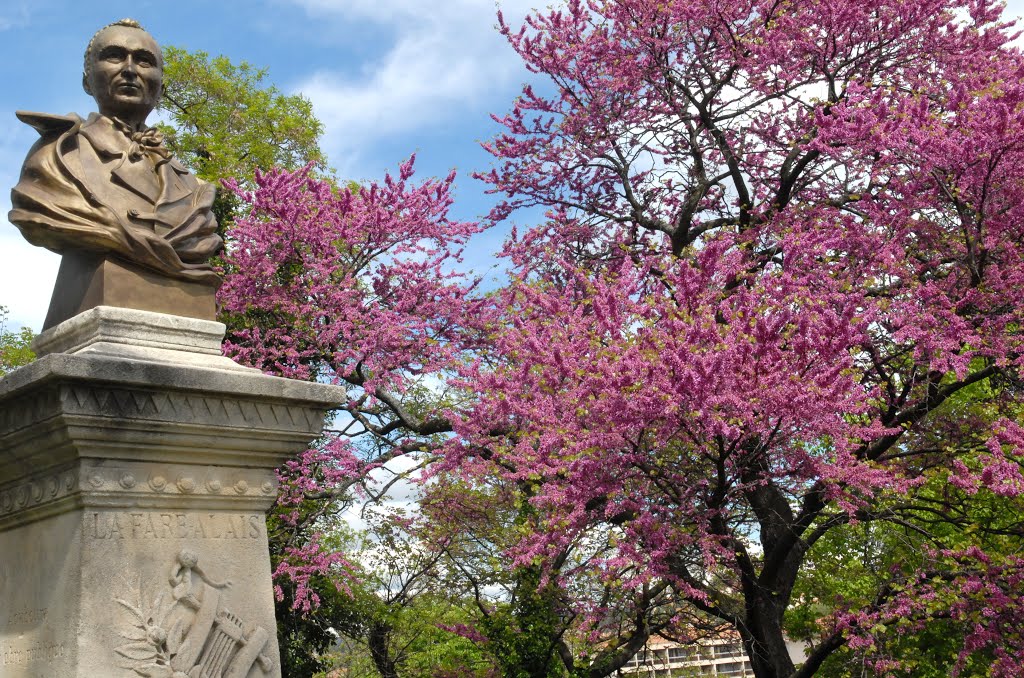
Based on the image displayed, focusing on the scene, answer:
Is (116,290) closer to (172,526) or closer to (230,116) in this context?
(172,526)

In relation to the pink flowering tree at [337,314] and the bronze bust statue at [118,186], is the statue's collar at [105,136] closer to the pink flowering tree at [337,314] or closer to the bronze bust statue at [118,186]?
the bronze bust statue at [118,186]

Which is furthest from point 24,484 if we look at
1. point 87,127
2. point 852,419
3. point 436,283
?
point 852,419

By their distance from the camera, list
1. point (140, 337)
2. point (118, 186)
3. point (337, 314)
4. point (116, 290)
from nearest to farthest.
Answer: point (140, 337), point (116, 290), point (118, 186), point (337, 314)

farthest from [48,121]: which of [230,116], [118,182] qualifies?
[230,116]

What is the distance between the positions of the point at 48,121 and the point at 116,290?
3.79ft

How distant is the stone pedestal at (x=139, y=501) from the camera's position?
5.00 metres

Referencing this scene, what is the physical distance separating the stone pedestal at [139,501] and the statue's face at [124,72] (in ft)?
4.61

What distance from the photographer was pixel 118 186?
20.0 feet

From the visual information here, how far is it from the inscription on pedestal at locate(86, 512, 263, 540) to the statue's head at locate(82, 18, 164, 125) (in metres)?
2.46

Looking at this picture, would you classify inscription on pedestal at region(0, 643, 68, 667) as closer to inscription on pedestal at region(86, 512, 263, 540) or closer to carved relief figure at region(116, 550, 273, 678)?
carved relief figure at region(116, 550, 273, 678)

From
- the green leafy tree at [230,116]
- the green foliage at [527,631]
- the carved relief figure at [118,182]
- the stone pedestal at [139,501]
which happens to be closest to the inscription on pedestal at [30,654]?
the stone pedestal at [139,501]

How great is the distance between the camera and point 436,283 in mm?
17438

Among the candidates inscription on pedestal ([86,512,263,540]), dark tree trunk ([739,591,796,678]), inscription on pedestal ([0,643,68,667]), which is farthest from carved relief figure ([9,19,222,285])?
dark tree trunk ([739,591,796,678])

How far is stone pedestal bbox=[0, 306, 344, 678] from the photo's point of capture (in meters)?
5.00
